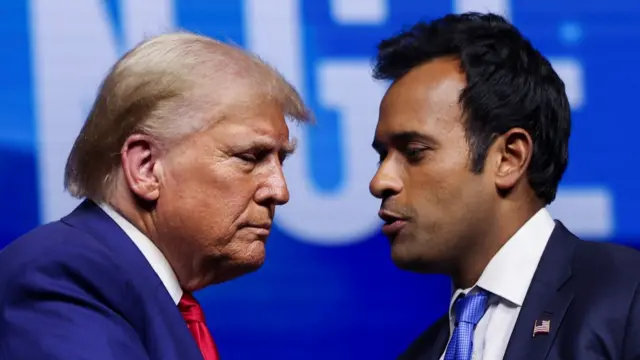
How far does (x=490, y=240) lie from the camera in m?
2.23

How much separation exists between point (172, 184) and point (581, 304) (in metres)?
0.72

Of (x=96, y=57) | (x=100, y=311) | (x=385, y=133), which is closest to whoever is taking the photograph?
(x=100, y=311)

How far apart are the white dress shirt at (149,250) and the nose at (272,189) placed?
19cm

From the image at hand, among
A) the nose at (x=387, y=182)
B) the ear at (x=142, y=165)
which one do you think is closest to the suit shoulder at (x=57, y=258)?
the ear at (x=142, y=165)

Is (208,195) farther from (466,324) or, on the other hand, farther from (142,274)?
(466,324)

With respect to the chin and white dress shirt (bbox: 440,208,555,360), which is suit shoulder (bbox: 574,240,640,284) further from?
the chin

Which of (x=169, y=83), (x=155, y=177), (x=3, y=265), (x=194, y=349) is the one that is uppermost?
(x=169, y=83)

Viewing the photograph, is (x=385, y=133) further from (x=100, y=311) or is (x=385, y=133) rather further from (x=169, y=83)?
(x=100, y=311)

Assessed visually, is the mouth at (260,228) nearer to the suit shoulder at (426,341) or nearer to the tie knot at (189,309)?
the tie knot at (189,309)

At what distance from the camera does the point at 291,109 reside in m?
2.06

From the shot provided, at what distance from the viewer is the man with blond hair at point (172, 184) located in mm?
1813

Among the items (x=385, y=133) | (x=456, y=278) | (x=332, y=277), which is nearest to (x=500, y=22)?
(x=385, y=133)

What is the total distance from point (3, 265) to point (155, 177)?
28 centimetres

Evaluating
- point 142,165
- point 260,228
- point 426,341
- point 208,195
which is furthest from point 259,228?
point 426,341
